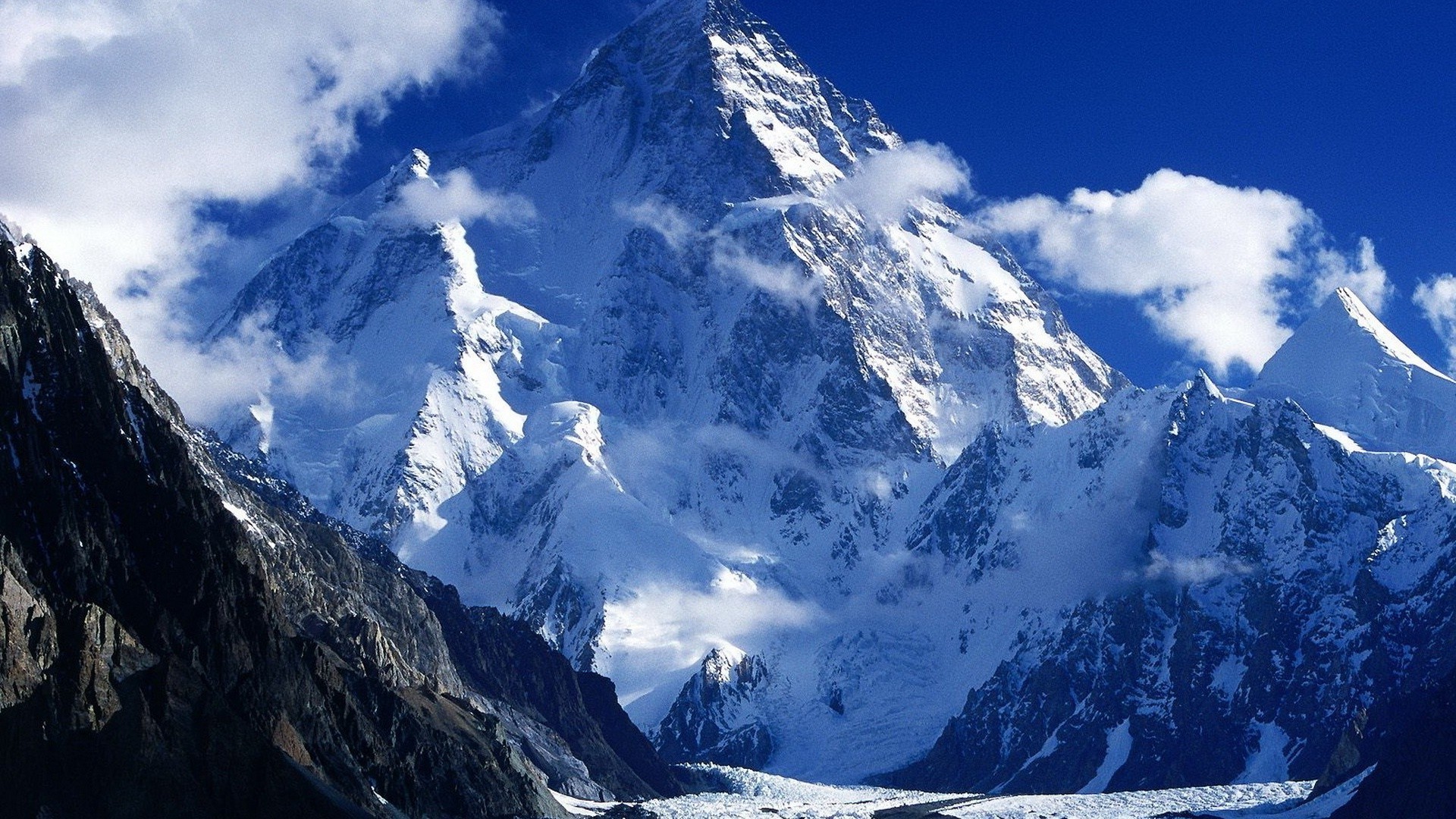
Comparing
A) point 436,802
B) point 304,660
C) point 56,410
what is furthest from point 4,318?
point 436,802

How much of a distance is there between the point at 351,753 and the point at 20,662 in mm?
53784

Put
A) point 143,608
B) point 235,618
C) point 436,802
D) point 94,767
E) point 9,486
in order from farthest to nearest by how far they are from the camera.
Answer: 1. point 436,802
2. point 235,618
3. point 143,608
4. point 9,486
5. point 94,767

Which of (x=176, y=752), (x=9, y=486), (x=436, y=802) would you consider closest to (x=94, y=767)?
(x=176, y=752)

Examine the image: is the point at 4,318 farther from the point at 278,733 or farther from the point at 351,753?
the point at 351,753

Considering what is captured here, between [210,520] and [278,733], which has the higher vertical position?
[210,520]

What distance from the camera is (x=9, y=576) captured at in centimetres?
11894

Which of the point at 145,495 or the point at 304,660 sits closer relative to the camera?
the point at 145,495

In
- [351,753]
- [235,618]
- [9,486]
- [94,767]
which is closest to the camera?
[94,767]

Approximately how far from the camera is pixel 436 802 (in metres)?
184

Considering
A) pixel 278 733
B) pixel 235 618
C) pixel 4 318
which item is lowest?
pixel 278 733

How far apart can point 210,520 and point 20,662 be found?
41.1 metres

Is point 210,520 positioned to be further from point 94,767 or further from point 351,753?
point 94,767

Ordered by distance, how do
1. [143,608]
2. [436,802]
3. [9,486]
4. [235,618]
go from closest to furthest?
[9,486]
[143,608]
[235,618]
[436,802]

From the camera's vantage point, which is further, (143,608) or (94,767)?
(143,608)
